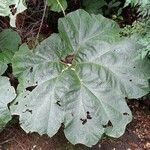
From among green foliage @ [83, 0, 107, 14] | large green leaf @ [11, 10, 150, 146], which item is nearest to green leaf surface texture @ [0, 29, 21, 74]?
large green leaf @ [11, 10, 150, 146]

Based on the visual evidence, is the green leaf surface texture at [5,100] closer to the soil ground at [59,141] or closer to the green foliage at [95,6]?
the soil ground at [59,141]

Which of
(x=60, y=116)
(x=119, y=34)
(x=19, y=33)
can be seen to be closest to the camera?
(x=60, y=116)

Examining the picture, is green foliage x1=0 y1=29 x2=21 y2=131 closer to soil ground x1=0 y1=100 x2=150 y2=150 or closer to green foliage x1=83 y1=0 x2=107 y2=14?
soil ground x1=0 y1=100 x2=150 y2=150

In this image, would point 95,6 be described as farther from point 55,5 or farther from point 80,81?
point 80,81

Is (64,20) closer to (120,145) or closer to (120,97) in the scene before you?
(120,97)

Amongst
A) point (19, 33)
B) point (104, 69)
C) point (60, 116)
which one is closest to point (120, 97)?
point (104, 69)
